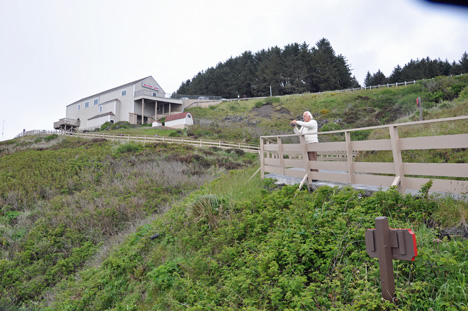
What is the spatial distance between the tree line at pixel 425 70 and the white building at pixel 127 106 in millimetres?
42074

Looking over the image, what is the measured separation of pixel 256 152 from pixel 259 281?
69.0ft

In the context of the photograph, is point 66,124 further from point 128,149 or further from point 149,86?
point 128,149

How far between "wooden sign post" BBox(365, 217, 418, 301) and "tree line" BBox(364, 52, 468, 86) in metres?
57.5

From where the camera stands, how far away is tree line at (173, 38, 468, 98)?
55853 millimetres

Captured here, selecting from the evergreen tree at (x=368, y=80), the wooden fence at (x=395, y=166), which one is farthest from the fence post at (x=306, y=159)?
the evergreen tree at (x=368, y=80)

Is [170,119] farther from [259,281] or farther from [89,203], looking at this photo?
[259,281]

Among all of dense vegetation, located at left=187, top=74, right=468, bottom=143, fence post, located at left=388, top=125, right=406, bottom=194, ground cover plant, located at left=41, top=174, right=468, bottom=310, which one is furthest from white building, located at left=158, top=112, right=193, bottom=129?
fence post, located at left=388, top=125, right=406, bottom=194

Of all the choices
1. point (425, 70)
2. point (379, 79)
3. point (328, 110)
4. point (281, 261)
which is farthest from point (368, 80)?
point (281, 261)

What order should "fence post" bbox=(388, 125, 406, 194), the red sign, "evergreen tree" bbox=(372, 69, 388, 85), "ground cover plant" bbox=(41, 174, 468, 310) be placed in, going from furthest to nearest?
"evergreen tree" bbox=(372, 69, 388, 85)
the red sign
"fence post" bbox=(388, 125, 406, 194)
"ground cover plant" bbox=(41, 174, 468, 310)

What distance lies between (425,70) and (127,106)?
52.1 m

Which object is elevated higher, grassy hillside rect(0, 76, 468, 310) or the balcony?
the balcony

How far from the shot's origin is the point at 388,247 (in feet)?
7.55

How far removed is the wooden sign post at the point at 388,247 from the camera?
7.16 feet

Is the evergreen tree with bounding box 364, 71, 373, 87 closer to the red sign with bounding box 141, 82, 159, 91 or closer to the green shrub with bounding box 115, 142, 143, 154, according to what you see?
the red sign with bounding box 141, 82, 159, 91
